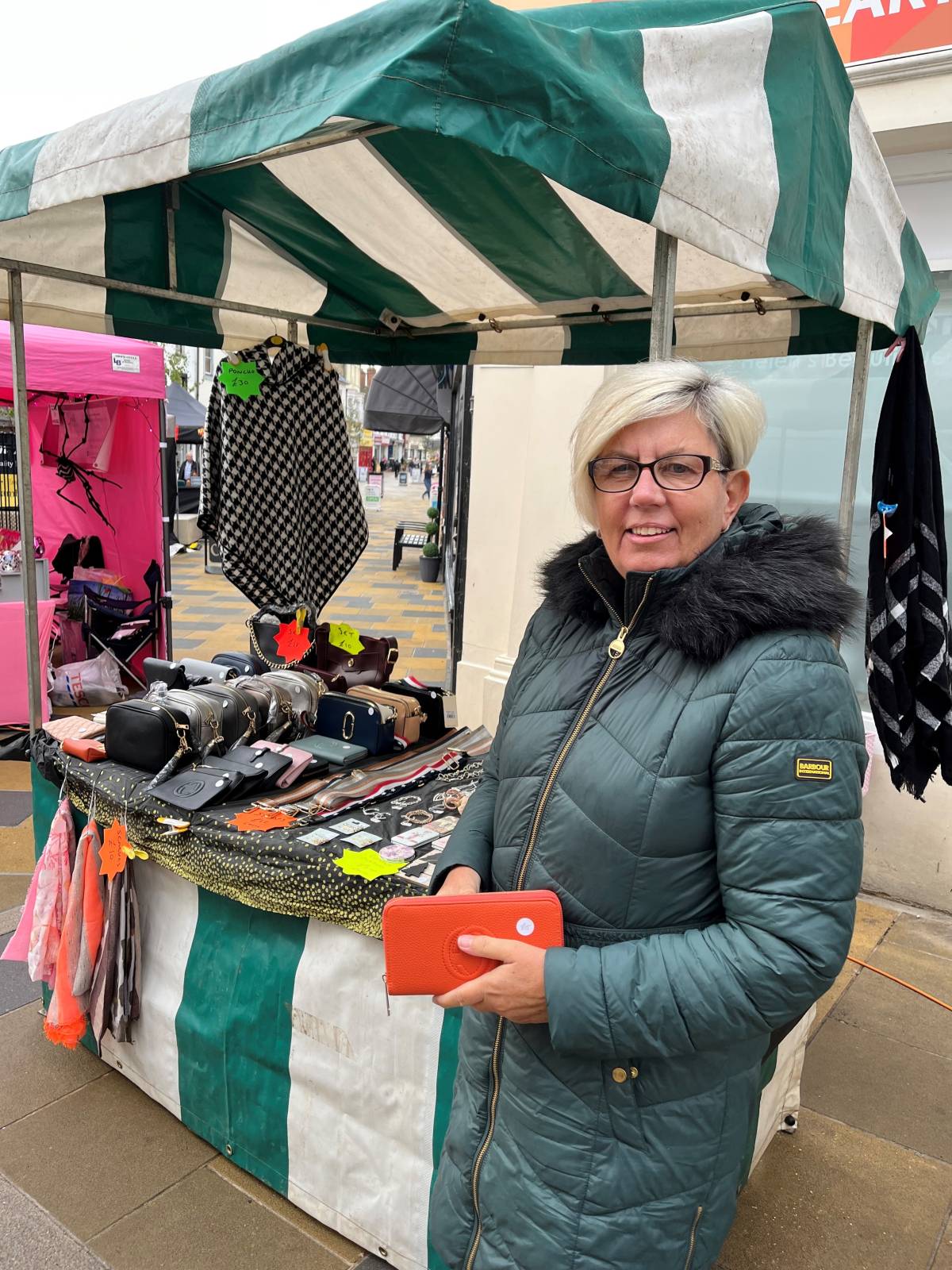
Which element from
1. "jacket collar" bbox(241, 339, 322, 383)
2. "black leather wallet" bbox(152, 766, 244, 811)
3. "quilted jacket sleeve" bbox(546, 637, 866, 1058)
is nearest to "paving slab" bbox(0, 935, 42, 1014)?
"black leather wallet" bbox(152, 766, 244, 811)

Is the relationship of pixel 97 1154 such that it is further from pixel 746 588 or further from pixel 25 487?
pixel 746 588

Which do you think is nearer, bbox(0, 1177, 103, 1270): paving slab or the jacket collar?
bbox(0, 1177, 103, 1270): paving slab

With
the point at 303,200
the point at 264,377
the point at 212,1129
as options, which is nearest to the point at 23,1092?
the point at 212,1129

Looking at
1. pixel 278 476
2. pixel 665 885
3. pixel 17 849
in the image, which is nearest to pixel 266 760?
pixel 278 476

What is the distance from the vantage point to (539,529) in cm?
530

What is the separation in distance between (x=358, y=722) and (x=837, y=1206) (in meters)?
1.87

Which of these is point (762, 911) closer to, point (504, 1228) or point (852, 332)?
point (504, 1228)

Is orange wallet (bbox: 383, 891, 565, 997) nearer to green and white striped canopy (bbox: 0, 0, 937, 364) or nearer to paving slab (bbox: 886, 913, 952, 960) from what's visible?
green and white striped canopy (bbox: 0, 0, 937, 364)

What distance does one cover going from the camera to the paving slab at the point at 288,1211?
2145mm

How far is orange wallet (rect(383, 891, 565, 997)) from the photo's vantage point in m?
1.24

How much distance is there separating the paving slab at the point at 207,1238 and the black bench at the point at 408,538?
13116 millimetres

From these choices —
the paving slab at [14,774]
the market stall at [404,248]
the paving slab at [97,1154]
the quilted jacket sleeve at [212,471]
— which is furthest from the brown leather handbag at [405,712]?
the paving slab at [14,774]

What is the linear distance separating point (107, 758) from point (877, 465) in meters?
2.52

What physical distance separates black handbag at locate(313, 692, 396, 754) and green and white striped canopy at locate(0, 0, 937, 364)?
146 centimetres
